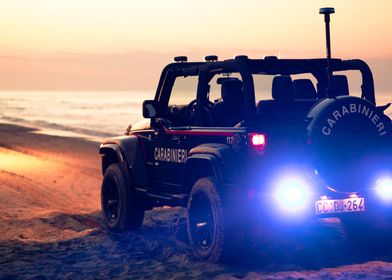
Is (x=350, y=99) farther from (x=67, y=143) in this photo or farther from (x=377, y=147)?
(x=67, y=143)

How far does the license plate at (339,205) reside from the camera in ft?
21.6

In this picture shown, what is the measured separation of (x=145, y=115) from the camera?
323 inches

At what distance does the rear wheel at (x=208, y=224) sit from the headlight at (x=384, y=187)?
1423mm

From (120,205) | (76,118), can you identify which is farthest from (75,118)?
(120,205)

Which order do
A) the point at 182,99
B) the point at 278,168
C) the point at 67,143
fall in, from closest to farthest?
the point at 278,168 → the point at 182,99 → the point at 67,143

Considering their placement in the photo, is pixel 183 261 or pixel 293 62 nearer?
pixel 183 261

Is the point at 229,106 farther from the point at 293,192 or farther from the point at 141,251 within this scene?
the point at 141,251

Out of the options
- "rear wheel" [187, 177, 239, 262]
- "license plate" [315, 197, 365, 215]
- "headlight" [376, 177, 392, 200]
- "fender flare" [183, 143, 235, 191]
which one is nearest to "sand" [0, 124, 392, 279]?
"rear wheel" [187, 177, 239, 262]

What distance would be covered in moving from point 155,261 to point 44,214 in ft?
11.5

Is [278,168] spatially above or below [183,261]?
above

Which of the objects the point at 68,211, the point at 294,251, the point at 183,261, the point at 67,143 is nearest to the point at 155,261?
the point at 183,261

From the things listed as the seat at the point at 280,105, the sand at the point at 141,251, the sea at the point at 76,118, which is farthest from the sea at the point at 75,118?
the seat at the point at 280,105

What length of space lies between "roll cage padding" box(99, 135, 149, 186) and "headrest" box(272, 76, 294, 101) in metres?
2.36

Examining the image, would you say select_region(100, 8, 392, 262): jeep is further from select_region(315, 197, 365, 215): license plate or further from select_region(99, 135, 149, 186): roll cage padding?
select_region(99, 135, 149, 186): roll cage padding
